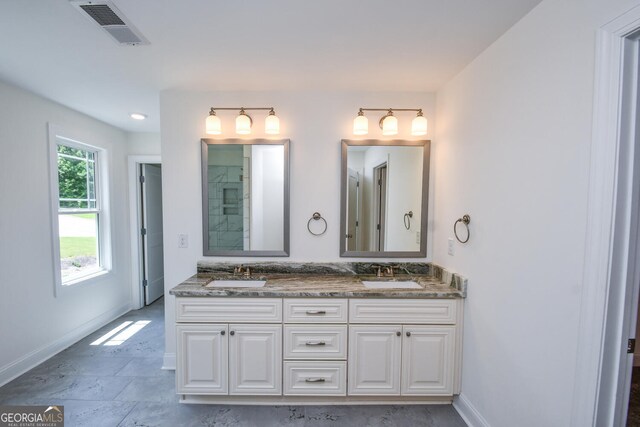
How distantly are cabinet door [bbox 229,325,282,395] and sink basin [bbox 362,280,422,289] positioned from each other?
29.0 inches

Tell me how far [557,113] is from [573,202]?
0.40 m

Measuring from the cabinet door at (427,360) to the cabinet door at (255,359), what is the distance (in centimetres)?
90

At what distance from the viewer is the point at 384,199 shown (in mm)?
2262

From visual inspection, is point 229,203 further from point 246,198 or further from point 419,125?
point 419,125

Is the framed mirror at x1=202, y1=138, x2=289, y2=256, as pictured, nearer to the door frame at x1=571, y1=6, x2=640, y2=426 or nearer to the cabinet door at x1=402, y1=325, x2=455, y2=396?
the cabinet door at x1=402, y1=325, x2=455, y2=396

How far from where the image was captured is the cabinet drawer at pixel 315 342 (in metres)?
1.86

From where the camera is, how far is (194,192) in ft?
7.41

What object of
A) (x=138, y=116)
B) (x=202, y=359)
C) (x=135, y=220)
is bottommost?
(x=202, y=359)

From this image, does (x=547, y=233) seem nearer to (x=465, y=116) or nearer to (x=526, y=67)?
(x=526, y=67)

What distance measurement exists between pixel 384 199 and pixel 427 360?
4.07 ft

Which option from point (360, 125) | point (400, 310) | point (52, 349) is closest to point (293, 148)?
point (360, 125)

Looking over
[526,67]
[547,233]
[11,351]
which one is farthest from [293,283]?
[11,351]

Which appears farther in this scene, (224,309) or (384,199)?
(384,199)

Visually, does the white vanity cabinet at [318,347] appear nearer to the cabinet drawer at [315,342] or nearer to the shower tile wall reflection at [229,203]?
the cabinet drawer at [315,342]
